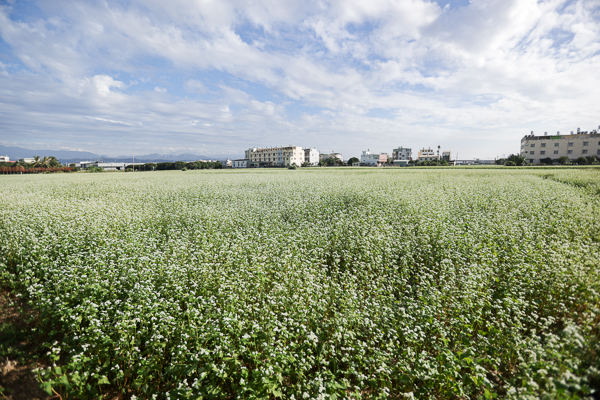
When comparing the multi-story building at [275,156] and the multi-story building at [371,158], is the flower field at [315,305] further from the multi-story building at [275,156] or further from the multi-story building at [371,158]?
the multi-story building at [371,158]

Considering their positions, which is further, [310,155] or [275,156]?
[310,155]

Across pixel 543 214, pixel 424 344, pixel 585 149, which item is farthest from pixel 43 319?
pixel 585 149

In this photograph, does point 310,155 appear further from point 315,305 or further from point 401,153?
point 315,305

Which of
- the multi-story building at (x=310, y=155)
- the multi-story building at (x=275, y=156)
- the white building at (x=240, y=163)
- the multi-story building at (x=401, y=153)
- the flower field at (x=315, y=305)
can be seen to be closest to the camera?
the flower field at (x=315, y=305)

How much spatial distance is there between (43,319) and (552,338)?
9.79 m

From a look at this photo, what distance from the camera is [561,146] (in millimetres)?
92562

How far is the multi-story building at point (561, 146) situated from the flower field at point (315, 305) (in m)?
114

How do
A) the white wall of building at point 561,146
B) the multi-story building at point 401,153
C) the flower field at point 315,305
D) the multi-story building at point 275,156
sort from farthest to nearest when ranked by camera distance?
the multi-story building at point 401,153, the multi-story building at point 275,156, the white wall of building at point 561,146, the flower field at point 315,305

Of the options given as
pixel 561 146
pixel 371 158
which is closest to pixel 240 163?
pixel 371 158

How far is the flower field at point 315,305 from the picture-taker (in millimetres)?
4277

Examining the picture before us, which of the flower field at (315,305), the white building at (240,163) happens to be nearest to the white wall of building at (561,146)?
the flower field at (315,305)

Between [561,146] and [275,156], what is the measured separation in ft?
420

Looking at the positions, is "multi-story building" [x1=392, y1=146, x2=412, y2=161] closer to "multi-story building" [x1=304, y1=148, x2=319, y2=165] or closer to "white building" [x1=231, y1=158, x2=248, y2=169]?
"multi-story building" [x1=304, y1=148, x2=319, y2=165]

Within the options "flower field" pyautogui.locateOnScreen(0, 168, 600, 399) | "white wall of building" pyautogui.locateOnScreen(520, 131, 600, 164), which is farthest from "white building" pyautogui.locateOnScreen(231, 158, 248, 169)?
"flower field" pyautogui.locateOnScreen(0, 168, 600, 399)
